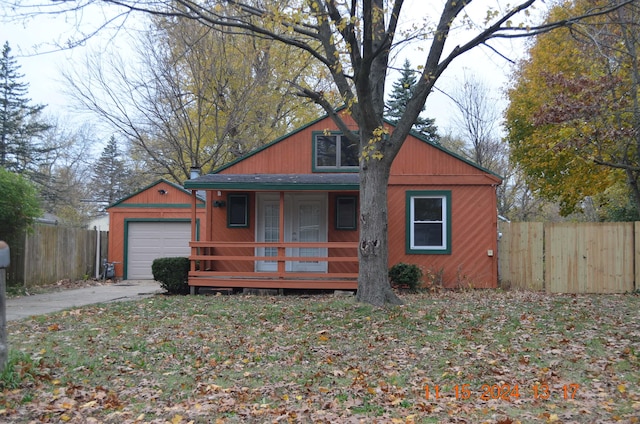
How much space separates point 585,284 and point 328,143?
763 cm

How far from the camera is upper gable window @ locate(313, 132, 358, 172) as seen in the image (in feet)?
49.0

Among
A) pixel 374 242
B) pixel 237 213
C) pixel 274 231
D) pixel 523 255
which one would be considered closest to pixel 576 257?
pixel 523 255

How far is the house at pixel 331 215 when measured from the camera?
1376 cm

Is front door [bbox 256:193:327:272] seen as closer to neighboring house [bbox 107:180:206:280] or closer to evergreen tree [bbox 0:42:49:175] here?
neighboring house [bbox 107:180:206:280]

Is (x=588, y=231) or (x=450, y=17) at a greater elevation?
(x=450, y=17)

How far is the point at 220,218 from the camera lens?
1512 centimetres

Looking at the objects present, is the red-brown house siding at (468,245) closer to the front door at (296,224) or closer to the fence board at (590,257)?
the fence board at (590,257)

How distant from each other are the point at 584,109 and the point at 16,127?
107 feet

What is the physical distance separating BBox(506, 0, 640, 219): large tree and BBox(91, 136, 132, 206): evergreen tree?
3328cm

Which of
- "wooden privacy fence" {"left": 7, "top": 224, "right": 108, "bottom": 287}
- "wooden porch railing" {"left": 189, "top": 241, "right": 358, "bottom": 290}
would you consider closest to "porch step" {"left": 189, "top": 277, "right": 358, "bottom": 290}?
"wooden porch railing" {"left": 189, "top": 241, "right": 358, "bottom": 290}

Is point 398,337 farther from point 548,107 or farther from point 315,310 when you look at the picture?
point 548,107

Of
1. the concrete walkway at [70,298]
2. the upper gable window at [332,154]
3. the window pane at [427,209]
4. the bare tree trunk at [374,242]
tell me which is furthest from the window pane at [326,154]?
the concrete walkway at [70,298]

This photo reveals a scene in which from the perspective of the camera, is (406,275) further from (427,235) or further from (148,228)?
(148,228)

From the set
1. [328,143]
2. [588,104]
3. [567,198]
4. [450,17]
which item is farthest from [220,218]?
[567,198]
